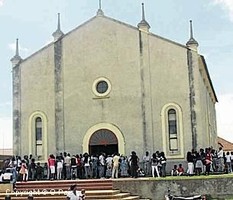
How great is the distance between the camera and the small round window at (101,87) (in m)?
33.6

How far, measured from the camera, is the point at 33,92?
3466 cm

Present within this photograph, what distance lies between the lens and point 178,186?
2611 cm

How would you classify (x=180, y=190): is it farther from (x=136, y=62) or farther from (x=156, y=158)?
(x=136, y=62)

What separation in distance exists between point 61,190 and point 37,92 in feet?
31.6

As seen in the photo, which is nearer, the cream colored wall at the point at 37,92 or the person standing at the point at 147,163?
the person standing at the point at 147,163

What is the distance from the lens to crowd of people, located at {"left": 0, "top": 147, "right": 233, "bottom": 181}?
29.5 m

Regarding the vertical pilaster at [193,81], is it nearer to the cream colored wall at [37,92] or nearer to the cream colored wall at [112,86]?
the cream colored wall at [112,86]

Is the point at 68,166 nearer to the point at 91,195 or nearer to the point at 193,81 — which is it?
the point at 91,195

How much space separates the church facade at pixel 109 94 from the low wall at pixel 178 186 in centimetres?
594

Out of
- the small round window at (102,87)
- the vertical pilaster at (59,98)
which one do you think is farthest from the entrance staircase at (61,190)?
the small round window at (102,87)

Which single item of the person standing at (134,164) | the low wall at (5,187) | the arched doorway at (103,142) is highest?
the arched doorway at (103,142)

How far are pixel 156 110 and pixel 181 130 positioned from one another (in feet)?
6.24

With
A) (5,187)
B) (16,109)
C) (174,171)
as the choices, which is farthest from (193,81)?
(5,187)

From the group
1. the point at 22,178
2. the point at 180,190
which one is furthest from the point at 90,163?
the point at 180,190
